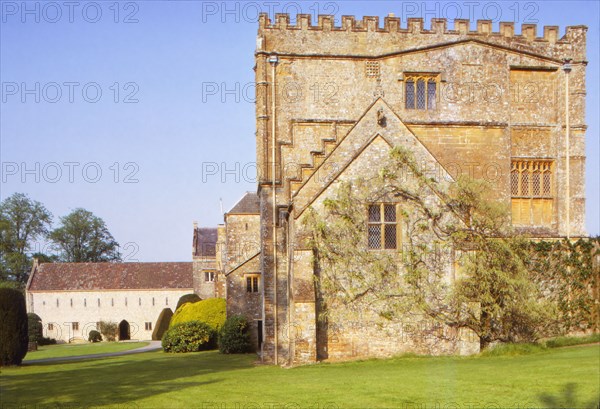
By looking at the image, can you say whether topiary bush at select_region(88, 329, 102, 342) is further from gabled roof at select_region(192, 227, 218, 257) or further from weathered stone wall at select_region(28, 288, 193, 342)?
gabled roof at select_region(192, 227, 218, 257)

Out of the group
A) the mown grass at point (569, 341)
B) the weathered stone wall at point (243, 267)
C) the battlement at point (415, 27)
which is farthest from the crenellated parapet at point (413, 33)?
Result: the weathered stone wall at point (243, 267)

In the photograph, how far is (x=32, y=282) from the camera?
8200 centimetres

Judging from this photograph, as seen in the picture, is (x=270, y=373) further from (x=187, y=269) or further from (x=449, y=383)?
(x=187, y=269)

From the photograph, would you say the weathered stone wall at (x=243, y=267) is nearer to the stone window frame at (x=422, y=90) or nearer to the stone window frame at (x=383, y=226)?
the stone window frame at (x=383, y=226)

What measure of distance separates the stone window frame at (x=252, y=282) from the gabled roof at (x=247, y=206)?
20.8 feet

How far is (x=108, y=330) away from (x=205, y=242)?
53.0ft

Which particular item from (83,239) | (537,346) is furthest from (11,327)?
(83,239)

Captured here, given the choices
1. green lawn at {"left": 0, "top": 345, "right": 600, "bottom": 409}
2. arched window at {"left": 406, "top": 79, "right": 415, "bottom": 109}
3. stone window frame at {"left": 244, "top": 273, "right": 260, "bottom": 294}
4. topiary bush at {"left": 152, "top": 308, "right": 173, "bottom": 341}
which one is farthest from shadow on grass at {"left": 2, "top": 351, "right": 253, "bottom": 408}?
topiary bush at {"left": 152, "top": 308, "right": 173, "bottom": 341}

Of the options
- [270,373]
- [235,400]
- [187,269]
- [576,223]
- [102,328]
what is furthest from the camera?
[187,269]

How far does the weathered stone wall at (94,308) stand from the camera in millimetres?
81188

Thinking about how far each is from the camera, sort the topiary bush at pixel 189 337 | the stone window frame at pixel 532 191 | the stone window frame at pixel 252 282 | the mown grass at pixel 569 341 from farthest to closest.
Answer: the stone window frame at pixel 252 282 → the topiary bush at pixel 189 337 → the stone window frame at pixel 532 191 → the mown grass at pixel 569 341

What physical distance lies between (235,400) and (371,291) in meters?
8.23

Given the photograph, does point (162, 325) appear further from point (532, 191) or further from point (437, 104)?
point (532, 191)

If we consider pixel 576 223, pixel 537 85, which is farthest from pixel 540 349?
pixel 537 85
